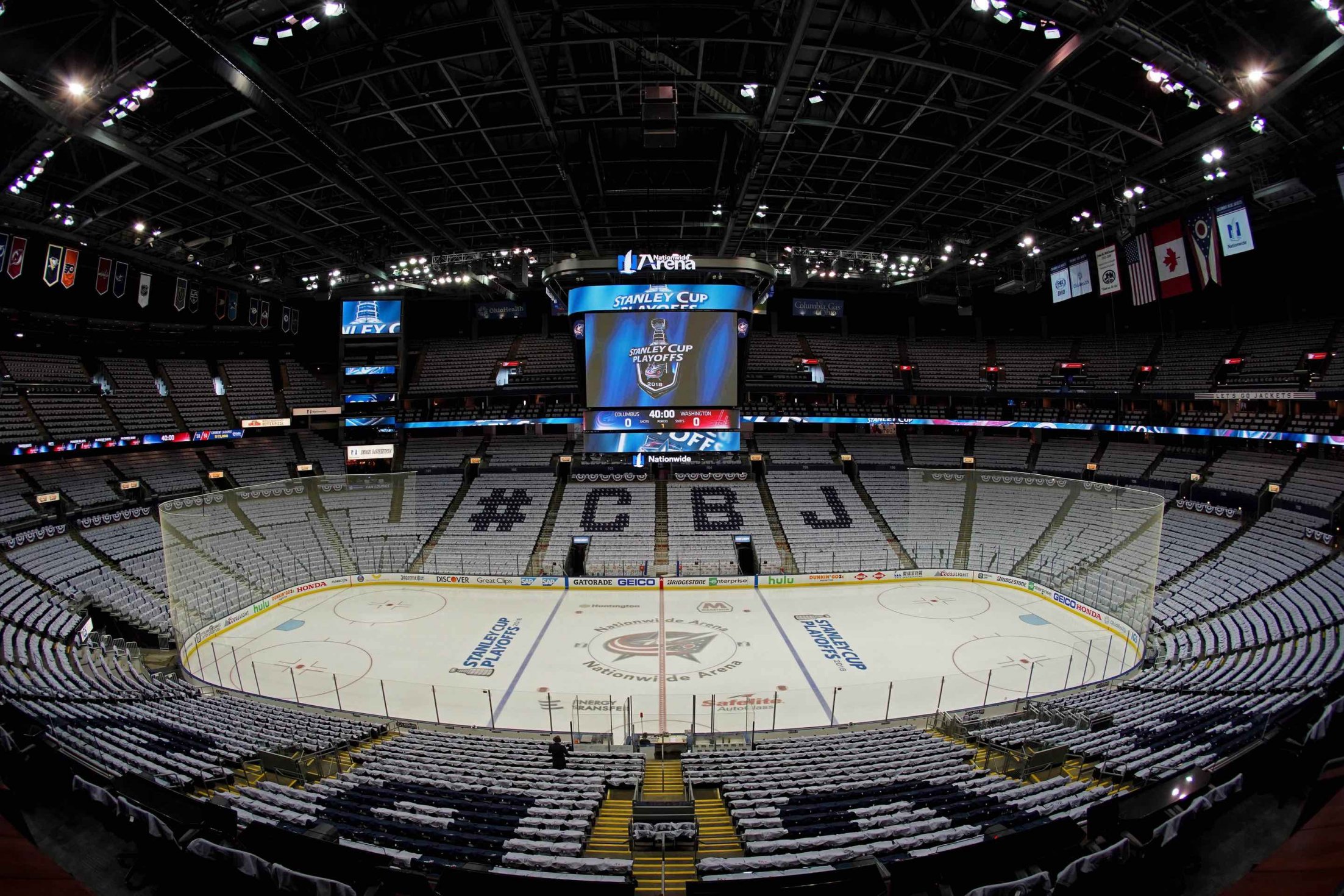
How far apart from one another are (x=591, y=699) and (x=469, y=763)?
491cm

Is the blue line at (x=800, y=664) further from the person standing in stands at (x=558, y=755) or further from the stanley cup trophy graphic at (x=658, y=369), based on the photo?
the stanley cup trophy graphic at (x=658, y=369)

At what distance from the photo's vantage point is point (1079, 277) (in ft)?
87.0

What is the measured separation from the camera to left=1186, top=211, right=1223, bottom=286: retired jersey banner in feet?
64.7

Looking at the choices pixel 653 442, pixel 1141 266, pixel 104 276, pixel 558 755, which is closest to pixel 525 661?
pixel 558 755

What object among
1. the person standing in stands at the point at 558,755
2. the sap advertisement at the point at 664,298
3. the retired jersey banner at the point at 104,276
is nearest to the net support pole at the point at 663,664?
the person standing in stands at the point at 558,755

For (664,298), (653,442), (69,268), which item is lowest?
(653,442)

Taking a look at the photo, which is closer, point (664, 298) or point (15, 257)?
point (15, 257)

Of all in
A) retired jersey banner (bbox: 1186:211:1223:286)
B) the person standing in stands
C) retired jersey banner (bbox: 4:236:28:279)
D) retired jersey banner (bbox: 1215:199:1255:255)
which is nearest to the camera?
the person standing in stands

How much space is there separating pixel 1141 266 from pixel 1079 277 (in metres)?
4.27

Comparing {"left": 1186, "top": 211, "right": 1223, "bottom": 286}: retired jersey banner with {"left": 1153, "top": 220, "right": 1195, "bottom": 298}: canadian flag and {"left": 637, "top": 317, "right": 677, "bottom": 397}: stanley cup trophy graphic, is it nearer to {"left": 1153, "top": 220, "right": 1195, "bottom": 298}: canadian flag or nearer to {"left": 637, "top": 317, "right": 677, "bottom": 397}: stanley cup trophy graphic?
{"left": 1153, "top": 220, "right": 1195, "bottom": 298}: canadian flag

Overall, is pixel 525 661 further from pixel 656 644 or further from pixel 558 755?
→ pixel 558 755

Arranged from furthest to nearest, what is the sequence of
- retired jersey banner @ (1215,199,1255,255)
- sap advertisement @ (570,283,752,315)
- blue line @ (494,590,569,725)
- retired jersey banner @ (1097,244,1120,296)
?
sap advertisement @ (570,283,752,315) < retired jersey banner @ (1097,244,1120,296) < retired jersey banner @ (1215,199,1255,255) < blue line @ (494,590,569,725)

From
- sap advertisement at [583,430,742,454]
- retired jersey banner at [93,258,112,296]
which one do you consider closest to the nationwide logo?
sap advertisement at [583,430,742,454]

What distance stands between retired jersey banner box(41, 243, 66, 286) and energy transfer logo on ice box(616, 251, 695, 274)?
20961mm
